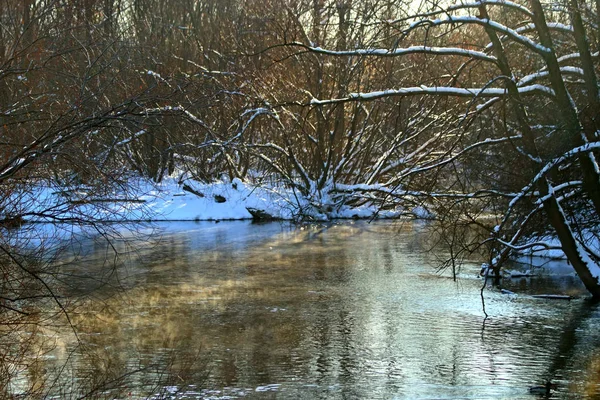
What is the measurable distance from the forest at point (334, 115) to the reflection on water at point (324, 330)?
3.06ft

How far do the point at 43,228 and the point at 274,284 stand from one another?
18.7 feet

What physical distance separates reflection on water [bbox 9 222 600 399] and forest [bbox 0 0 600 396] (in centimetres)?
93

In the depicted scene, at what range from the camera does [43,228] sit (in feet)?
28.2

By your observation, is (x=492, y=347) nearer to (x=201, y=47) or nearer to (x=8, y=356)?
(x=8, y=356)

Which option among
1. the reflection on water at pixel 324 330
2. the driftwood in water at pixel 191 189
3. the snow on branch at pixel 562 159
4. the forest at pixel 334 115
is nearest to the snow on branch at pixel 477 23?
the forest at pixel 334 115

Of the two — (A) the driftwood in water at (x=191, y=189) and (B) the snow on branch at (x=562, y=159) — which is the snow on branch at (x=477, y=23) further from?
(A) the driftwood in water at (x=191, y=189)

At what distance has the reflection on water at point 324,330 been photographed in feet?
26.3

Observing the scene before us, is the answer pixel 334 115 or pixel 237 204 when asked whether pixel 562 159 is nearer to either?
pixel 237 204

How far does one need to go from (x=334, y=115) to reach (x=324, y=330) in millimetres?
17023

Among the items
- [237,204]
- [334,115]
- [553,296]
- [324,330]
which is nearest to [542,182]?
[553,296]

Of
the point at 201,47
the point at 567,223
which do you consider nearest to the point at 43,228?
the point at 567,223

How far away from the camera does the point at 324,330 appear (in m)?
10.3

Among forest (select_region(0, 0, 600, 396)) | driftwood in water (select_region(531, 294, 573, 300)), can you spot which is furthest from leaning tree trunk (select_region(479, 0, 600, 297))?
driftwood in water (select_region(531, 294, 573, 300))

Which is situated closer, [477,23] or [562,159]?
[477,23]
